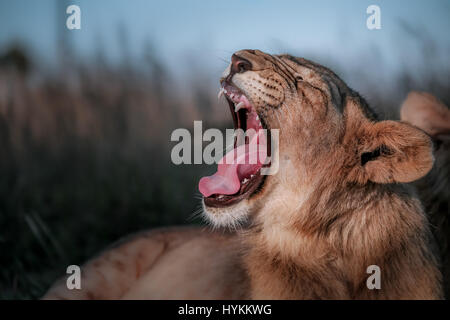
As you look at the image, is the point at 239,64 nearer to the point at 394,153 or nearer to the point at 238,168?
the point at 238,168

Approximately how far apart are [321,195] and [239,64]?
782mm

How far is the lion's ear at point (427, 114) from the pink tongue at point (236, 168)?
4.72 feet

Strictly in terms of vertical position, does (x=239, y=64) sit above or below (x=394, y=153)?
above

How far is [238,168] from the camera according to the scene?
2986mm

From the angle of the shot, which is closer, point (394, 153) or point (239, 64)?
point (394, 153)

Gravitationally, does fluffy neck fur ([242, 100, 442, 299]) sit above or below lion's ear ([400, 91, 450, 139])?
below

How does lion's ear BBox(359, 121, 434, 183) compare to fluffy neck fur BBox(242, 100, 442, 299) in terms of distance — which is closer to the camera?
lion's ear BBox(359, 121, 434, 183)

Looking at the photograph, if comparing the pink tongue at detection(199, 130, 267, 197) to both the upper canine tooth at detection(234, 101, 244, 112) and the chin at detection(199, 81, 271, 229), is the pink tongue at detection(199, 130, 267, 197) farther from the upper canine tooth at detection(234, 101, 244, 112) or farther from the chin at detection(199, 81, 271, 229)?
the upper canine tooth at detection(234, 101, 244, 112)

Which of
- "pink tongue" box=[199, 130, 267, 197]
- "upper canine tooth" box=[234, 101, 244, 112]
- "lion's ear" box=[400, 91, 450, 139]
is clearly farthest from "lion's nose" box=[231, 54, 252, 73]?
"lion's ear" box=[400, 91, 450, 139]

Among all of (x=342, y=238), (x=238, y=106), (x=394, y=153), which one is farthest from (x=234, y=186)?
(x=394, y=153)

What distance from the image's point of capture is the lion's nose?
2.85m

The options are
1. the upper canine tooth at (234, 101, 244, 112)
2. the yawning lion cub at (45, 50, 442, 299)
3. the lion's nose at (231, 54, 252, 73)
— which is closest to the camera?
the yawning lion cub at (45, 50, 442, 299)

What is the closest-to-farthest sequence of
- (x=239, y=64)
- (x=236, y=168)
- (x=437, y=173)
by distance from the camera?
(x=239, y=64) → (x=236, y=168) → (x=437, y=173)
